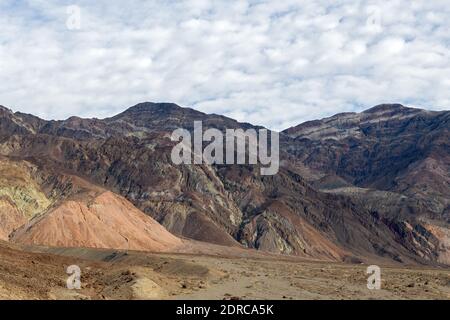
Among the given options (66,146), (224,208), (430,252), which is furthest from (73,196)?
(430,252)

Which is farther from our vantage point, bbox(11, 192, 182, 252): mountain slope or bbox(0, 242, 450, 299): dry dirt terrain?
bbox(11, 192, 182, 252): mountain slope

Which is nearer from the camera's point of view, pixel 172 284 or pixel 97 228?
pixel 172 284

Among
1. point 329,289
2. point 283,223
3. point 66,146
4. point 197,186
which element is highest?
point 66,146

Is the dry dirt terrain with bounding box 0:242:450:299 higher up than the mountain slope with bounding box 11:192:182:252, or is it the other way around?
the mountain slope with bounding box 11:192:182:252

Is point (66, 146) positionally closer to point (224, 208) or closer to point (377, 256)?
point (224, 208)

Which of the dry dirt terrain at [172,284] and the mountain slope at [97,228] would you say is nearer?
the dry dirt terrain at [172,284]

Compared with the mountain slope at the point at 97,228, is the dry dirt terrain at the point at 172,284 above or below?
below

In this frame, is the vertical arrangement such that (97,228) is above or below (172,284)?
above
